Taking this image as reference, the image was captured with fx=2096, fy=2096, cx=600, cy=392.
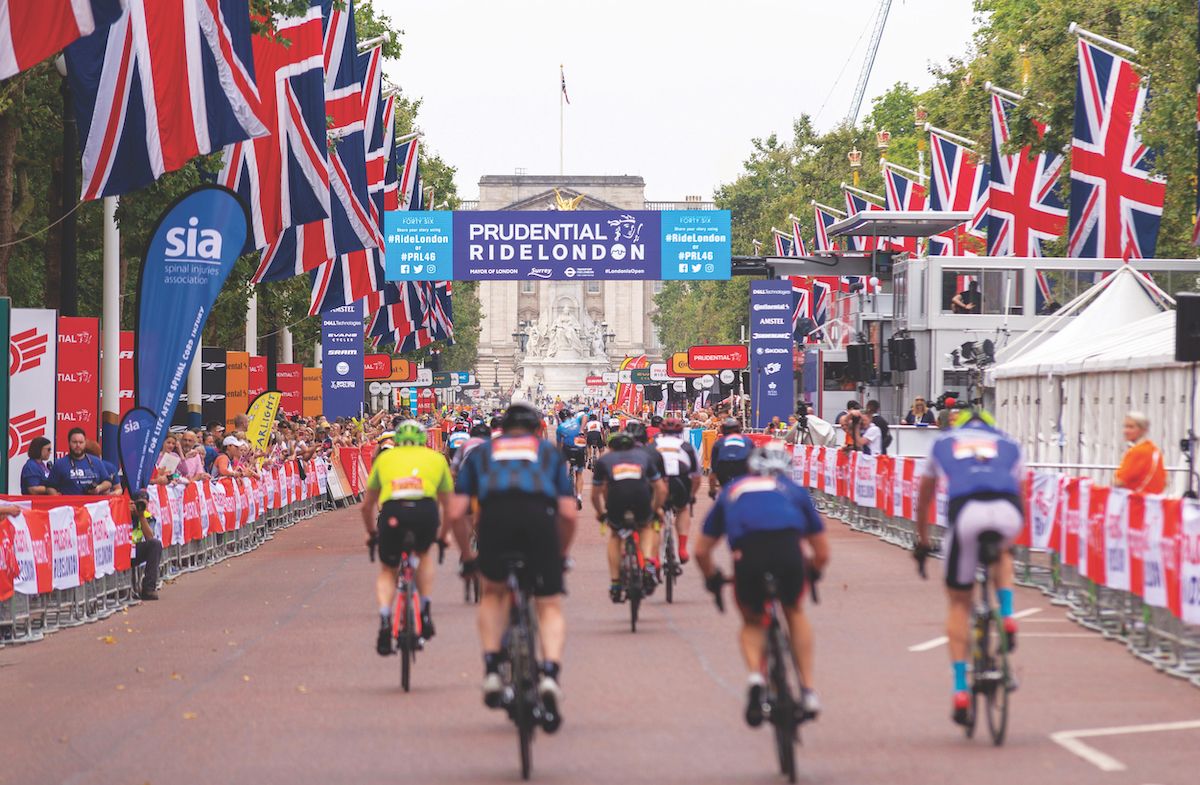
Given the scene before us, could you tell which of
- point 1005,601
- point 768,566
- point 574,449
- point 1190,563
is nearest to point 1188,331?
point 1190,563

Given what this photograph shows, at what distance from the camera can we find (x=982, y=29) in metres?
59.8

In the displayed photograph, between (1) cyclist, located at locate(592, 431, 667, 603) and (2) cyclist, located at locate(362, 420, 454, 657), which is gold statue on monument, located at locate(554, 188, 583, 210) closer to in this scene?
(1) cyclist, located at locate(592, 431, 667, 603)

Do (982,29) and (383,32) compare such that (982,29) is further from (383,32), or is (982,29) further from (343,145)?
(343,145)

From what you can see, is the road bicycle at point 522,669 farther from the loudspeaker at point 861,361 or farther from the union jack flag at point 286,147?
the loudspeaker at point 861,361

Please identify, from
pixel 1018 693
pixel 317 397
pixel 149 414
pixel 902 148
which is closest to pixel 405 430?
pixel 1018 693

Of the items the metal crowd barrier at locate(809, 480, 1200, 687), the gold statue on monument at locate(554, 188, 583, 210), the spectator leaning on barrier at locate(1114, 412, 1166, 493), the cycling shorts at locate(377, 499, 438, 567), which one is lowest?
the metal crowd barrier at locate(809, 480, 1200, 687)

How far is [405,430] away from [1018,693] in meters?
4.22

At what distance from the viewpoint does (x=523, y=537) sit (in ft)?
34.4

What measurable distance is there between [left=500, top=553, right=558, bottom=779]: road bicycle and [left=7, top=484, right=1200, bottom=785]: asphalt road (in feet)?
0.76

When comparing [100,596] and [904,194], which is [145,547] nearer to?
[100,596]

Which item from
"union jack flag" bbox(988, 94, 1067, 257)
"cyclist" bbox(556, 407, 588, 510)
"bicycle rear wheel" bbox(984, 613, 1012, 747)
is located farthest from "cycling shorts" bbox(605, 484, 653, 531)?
"union jack flag" bbox(988, 94, 1067, 257)

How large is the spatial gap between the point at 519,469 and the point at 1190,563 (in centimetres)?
517

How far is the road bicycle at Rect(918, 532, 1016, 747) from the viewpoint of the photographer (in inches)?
413

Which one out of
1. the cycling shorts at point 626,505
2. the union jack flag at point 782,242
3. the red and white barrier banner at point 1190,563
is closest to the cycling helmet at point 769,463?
the red and white barrier banner at point 1190,563
